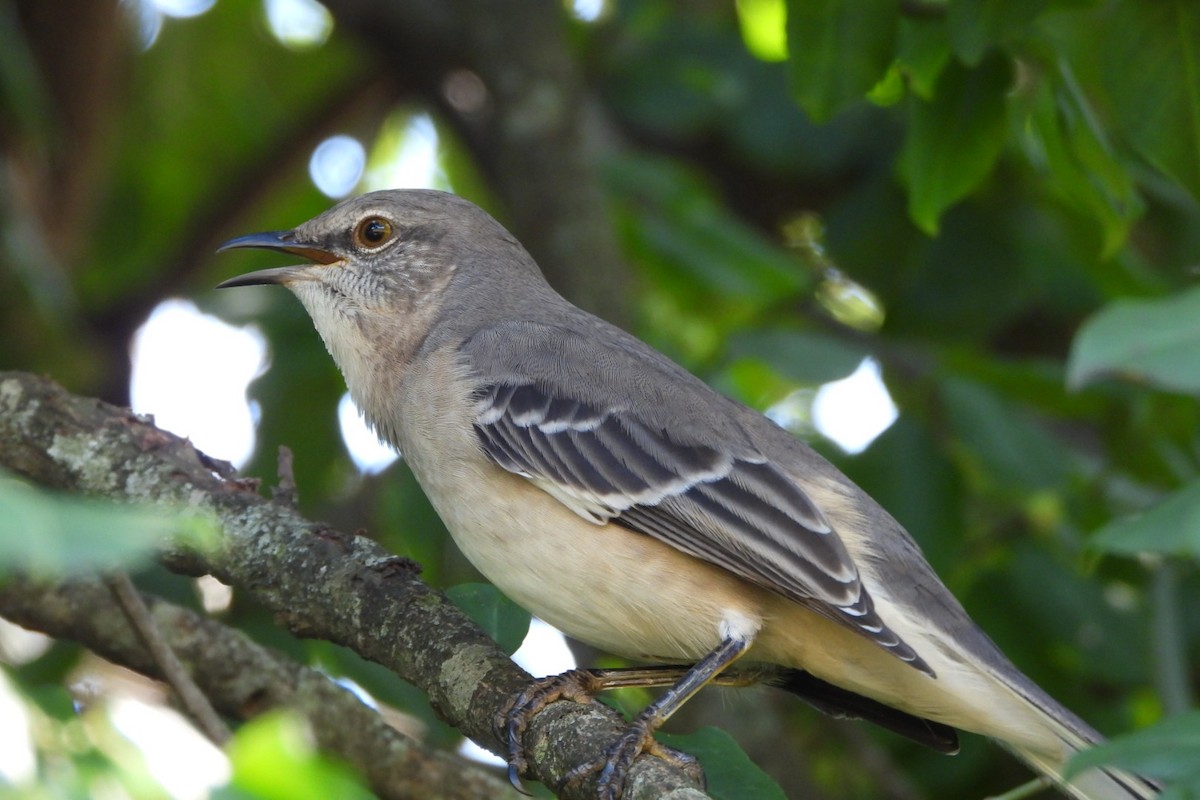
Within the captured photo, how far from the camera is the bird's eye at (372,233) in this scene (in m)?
5.35

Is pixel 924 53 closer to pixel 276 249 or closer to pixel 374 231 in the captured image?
pixel 374 231

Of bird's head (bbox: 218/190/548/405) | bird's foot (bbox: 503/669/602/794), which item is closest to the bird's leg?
bird's foot (bbox: 503/669/602/794)

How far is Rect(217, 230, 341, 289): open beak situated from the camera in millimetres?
5098

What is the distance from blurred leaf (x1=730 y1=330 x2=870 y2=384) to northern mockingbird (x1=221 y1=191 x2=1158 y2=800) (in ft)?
3.20

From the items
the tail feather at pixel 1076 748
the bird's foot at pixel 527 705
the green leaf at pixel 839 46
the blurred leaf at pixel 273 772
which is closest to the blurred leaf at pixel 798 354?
the green leaf at pixel 839 46

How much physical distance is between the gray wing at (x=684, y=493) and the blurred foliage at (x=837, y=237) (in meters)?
0.50

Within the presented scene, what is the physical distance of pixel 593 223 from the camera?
23.5ft

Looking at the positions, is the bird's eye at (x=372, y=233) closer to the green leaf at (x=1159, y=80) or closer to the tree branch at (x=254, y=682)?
the tree branch at (x=254, y=682)

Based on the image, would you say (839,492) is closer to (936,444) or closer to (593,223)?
(936,444)

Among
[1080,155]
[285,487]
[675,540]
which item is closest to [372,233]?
[285,487]

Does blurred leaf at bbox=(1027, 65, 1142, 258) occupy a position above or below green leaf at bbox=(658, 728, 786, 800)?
above

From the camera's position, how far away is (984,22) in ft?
12.9

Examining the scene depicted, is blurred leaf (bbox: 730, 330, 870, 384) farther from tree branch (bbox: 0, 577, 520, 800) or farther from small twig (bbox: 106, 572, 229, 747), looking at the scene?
small twig (bbox: 106, 572, 229, 747)

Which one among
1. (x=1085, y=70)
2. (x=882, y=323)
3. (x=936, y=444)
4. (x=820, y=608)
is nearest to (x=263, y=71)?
(x=882, y=323)
